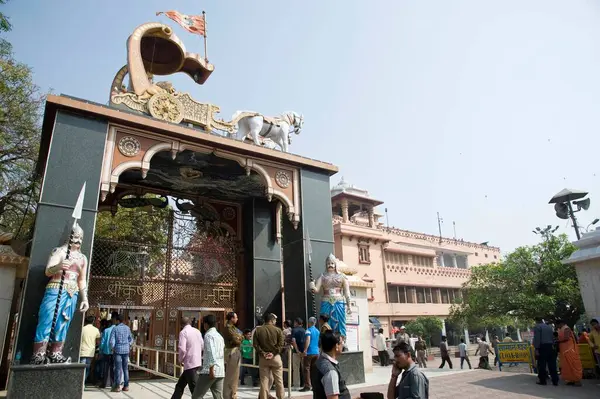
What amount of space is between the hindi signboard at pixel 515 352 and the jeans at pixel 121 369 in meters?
10.0

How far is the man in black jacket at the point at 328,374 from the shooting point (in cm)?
339

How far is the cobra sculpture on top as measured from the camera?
941 centimetres

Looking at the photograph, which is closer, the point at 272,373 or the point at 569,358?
the point at 272,373

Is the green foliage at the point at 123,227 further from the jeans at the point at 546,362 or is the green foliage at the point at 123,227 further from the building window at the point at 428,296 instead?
the building window at the point at 428,296

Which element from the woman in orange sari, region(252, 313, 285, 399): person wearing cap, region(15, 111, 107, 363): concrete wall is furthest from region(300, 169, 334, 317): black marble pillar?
the woman in orange sari

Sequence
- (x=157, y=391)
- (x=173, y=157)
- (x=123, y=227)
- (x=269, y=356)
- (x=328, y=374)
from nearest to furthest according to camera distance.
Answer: (x=328, y=374) → (x=269, y=356) → (x=157, y=391) → (x=173, y=157) → (x=123, y=227)

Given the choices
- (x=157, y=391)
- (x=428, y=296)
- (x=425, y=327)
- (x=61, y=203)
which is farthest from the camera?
(x=428, y=296)

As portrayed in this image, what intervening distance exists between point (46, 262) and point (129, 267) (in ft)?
11.0

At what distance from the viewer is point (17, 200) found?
1425 cm

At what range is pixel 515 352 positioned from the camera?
11914 mm

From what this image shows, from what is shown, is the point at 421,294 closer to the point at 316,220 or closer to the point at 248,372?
the point at 316,220

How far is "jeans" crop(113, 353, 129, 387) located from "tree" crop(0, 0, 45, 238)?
24.4 feet

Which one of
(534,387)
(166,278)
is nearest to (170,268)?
(166,278)

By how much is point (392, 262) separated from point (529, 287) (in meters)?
11.5
